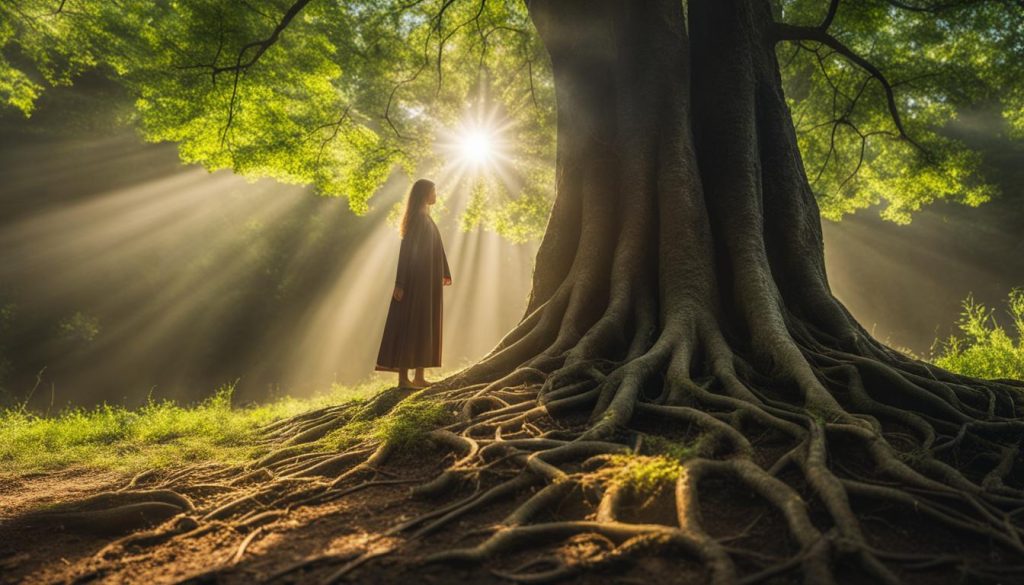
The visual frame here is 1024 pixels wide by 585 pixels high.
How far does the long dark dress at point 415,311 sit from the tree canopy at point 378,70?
2.90m

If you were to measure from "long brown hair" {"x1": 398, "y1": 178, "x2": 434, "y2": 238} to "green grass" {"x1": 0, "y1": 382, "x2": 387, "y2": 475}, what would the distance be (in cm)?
257

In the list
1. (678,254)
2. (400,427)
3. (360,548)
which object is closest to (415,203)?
(678,254)

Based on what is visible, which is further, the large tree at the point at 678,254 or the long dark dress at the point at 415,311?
the long dark dress at the point at 415,311

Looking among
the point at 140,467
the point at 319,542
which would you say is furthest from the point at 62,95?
the point at 319,542

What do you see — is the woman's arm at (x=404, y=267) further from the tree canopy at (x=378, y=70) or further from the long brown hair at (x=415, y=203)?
the tree canopy at (x=378, y=70)

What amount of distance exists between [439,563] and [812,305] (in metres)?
3.84

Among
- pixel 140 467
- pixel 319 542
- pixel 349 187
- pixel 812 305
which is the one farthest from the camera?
pixel 349 187

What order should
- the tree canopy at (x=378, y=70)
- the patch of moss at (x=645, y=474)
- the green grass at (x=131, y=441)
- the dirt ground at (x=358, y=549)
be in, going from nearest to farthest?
the dirt ground at (x=358, y=549)
the patch of moss at (x=645, y=474)
the green grass at (x=131, y=441)
the tree canopy at (x=378, y=70)

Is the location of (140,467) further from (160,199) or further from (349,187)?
(160,199)

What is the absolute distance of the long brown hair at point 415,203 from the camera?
5289 mm

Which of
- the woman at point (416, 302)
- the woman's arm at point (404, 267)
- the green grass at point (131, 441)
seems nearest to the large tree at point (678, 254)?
the green grass at point (131, 441)

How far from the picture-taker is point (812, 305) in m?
4.11

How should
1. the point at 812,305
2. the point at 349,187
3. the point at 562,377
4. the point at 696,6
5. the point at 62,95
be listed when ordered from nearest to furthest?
the point at 562,377 → the point at 812,305 → the point at 696,6 → the point at 349,187 → the point at 62,95

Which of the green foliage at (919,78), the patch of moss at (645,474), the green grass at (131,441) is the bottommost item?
the green grass at (131,441)
